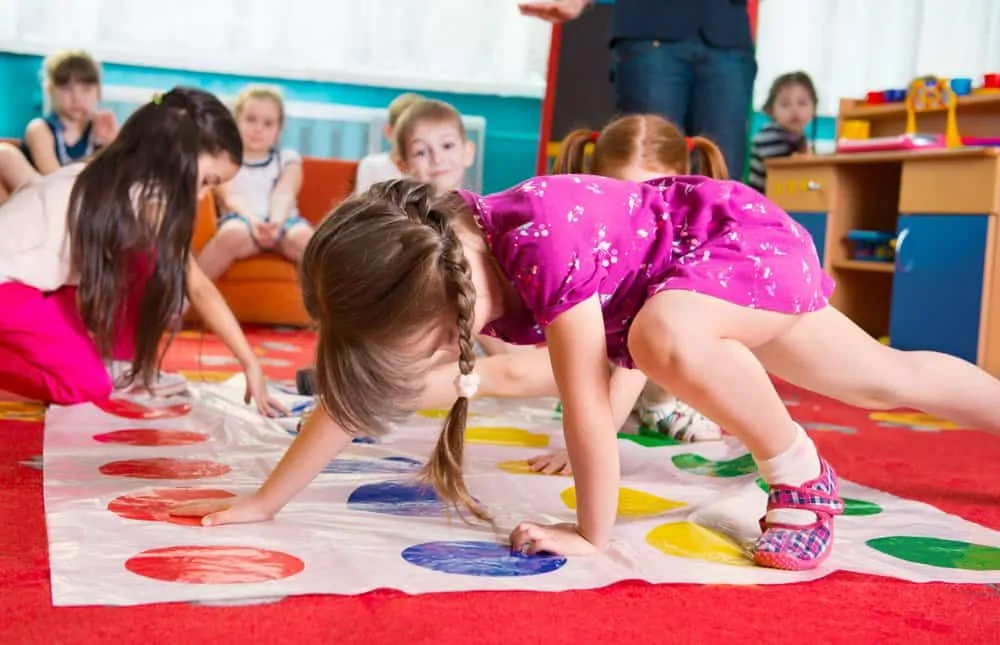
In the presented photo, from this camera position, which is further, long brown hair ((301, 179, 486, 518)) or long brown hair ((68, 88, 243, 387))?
long brown hair ((68, 88, 243, 387))

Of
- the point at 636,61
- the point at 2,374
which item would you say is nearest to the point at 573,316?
the point at 2,374

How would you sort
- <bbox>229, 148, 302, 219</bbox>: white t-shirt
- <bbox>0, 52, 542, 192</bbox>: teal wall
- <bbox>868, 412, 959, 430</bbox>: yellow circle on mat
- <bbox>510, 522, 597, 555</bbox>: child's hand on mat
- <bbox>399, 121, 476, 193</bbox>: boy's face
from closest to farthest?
<bbox>510, 522, 597, 555</bbox>: child's hand on mat, <bbox>868, 412, 959, 430</bbox>: yellow circle on mat, <bbox>399, 121, 476, 193</bbox>: boy's face, <bbox>229, 148, 302, 219</bbox>: white t-shirt, <bbox>0, 52, 542, 192</bbox>: teal wall

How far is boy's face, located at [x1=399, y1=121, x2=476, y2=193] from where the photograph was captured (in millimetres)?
2504

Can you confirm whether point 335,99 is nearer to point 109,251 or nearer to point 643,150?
point 109,251

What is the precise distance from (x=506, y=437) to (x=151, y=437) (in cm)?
50

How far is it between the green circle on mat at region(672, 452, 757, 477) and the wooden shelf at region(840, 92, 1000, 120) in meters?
1.90

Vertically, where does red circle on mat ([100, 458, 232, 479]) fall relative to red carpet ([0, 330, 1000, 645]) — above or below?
below

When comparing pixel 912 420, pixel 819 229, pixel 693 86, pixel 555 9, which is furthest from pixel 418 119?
pixel 819 229

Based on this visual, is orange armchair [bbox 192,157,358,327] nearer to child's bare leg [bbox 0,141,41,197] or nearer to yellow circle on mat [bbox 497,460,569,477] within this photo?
child's bare leg [bbox 0,141,41,197]

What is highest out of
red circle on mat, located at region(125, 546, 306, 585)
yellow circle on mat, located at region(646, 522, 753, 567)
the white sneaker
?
red circle on mat, located at region(125, 546, 306, 585)

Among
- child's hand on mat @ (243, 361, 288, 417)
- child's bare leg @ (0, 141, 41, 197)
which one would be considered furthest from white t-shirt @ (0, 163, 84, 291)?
child's bare leg @ (0, 141, 41, 197)

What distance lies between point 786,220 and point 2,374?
4.16ft

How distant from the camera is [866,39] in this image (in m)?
4.54

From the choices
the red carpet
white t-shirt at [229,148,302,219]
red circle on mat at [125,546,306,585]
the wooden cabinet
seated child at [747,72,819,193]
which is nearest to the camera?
the red carpet
